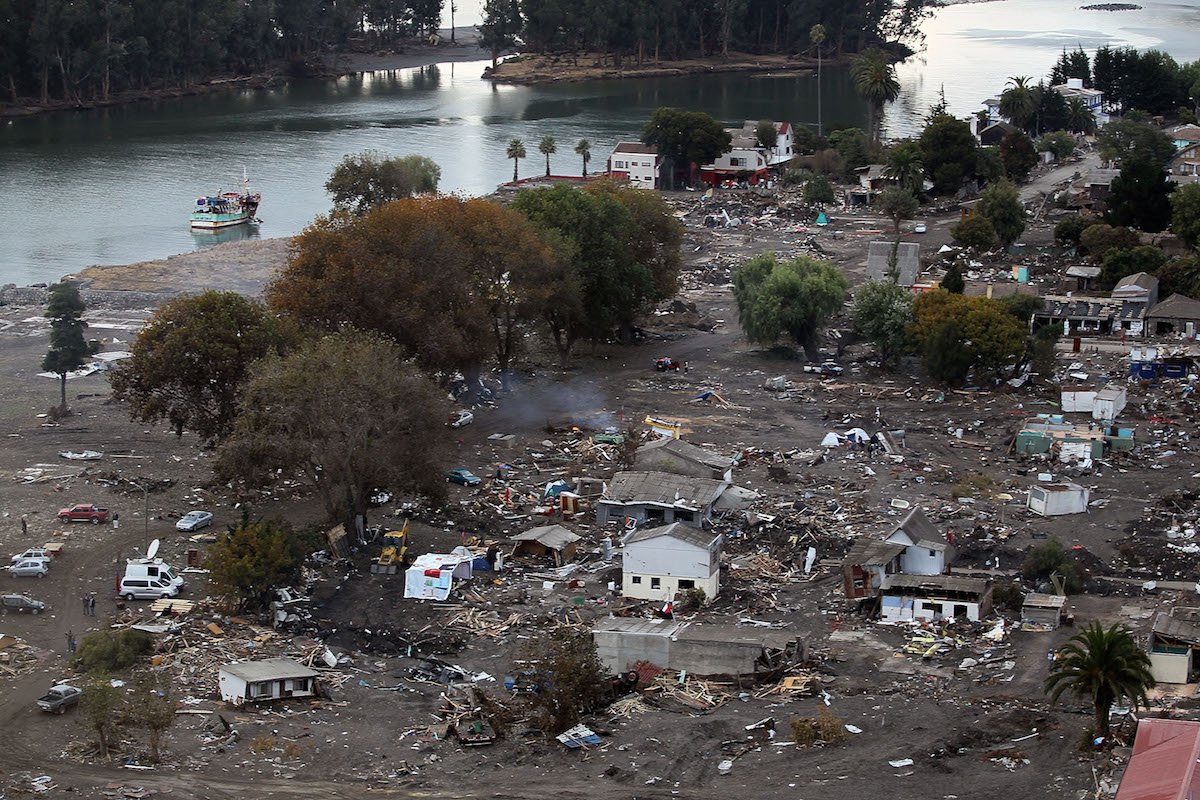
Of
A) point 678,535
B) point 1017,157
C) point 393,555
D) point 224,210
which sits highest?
point 1017,157

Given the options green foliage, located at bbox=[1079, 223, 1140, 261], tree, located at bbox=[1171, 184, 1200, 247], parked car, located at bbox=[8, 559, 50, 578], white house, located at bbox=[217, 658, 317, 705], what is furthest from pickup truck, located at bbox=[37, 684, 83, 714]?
tree, located at bbox=[1171, 184, 1200, 247]

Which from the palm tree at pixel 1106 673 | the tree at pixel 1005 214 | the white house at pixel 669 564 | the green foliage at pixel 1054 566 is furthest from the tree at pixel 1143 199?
the palm tree at pixel 1106 673

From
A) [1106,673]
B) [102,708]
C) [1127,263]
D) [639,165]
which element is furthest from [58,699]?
[639,165]

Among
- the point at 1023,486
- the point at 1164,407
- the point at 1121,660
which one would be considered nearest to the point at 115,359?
the point at 1023,486

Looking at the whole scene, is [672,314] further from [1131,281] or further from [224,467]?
[224,467]

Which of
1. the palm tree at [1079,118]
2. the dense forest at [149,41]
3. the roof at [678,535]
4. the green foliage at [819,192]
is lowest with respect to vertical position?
the roof at [678,535]

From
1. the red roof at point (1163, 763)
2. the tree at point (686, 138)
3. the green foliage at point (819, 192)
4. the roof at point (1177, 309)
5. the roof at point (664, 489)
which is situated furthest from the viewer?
the tree at point (686, 138)

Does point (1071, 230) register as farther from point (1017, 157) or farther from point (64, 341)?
point (64, 341)

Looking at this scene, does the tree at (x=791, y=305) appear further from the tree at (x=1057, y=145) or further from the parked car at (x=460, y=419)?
the tree at (x=1057, y=145)
